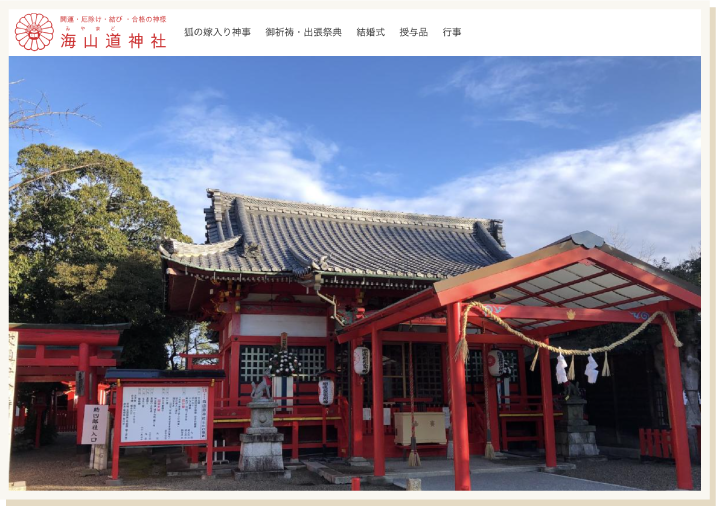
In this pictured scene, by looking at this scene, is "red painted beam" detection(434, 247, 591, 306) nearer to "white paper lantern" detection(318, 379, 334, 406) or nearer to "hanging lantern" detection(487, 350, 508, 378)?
"hanging lantern" detection(487, 350, 508, 378)

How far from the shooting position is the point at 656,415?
1368 centimetres

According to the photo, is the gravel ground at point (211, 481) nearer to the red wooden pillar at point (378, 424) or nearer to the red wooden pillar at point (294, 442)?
the red wooden pillar at point (378, 424)

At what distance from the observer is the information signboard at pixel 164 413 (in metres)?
9.73

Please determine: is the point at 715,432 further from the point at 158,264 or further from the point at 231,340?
the point at 158,264

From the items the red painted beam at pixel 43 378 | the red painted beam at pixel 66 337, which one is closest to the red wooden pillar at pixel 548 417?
the red painted beam at pixel 66 337

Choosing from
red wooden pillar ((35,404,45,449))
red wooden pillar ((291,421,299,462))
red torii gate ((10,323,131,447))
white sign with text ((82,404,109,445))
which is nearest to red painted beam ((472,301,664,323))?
red wooden pillar ((291,421,299,462))

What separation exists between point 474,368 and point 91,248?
16341mm

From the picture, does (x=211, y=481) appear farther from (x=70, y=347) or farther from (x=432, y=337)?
(x=70, y=347)

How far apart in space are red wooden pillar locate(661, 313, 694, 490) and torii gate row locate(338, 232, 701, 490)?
0.5 inches

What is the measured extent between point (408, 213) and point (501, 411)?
732 centimetres

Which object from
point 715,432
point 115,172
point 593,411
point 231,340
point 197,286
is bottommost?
point 593,411

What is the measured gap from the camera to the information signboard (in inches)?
383

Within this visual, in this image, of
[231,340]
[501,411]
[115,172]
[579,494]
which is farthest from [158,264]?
[579,494]

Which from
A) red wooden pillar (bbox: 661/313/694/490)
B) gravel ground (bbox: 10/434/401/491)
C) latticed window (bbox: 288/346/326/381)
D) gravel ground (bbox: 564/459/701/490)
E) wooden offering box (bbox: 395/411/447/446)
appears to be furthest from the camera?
latticed window (bbox: 288/346/326/381)
